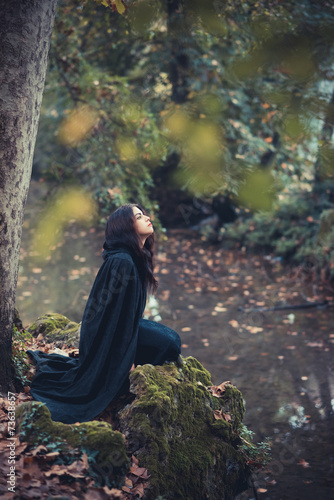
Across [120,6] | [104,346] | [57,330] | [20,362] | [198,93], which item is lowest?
[20,362]

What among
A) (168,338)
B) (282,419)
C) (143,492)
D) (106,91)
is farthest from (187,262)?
(143,492)

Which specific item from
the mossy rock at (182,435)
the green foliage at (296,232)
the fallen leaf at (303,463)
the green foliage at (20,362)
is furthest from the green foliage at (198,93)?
the fallen leaf at (303,463)

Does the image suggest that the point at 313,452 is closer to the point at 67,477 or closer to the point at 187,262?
the point at 67,477

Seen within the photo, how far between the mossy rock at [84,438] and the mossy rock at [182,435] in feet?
1.21

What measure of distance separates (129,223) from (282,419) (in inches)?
128

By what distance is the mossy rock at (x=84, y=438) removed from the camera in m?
3.27

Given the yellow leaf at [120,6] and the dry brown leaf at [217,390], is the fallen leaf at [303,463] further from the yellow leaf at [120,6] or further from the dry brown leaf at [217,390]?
the yellow leaf at [120,6]

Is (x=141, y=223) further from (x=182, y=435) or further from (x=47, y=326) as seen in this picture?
(x=47, y=326)

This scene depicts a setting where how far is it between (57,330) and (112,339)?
172cm

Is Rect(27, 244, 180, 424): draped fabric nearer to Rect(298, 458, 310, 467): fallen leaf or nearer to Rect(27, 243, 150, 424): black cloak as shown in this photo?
Rect(27, 243, 150, 424): black cloak

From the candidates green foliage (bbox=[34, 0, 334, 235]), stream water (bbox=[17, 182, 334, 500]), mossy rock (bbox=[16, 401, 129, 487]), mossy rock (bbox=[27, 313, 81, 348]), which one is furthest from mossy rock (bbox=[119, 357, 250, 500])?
green foliage (bbox=[34, 0, 334, 235])

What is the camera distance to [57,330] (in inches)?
219

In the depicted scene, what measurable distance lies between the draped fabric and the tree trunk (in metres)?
0.46

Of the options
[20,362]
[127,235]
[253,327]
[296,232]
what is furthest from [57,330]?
[296,232]
